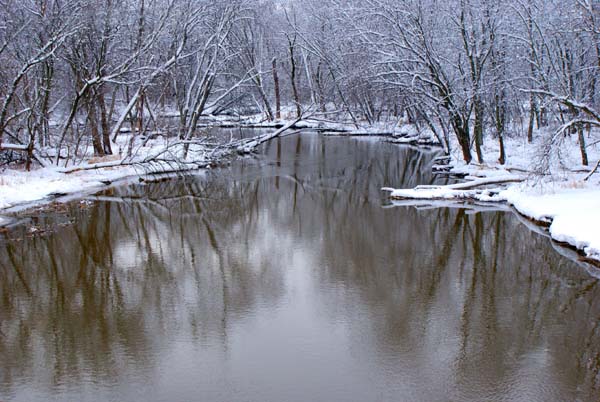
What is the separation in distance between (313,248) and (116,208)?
6.58 m

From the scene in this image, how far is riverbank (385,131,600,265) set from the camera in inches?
482

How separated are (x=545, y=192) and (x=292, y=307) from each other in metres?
9.10

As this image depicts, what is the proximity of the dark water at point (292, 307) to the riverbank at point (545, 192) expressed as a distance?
0.71 meters

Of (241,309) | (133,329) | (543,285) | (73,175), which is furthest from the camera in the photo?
(73,175)

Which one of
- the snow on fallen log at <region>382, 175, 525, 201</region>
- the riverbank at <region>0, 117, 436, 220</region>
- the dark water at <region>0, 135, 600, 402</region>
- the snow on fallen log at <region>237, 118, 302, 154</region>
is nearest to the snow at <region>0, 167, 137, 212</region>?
the riverbank at <region>0, 117, 436, 220</region>

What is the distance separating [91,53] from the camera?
21.2 m

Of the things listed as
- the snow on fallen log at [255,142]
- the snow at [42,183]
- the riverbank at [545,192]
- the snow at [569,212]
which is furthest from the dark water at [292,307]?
the snow on fallen log at [255,142]

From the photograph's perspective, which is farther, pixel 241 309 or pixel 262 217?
pixel 262 217

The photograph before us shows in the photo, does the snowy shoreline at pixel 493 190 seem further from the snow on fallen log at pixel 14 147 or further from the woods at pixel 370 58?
the woods at pixel 370 58

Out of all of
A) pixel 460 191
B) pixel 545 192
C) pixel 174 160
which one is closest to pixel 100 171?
pixel 174 160

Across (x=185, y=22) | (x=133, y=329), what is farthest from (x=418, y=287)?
(x=185, y=22)

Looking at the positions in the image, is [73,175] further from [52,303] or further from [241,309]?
[241,309]

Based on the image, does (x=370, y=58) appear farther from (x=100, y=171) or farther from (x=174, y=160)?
(x=100, y=171)

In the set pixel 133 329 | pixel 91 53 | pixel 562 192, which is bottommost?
pixel 133 329
